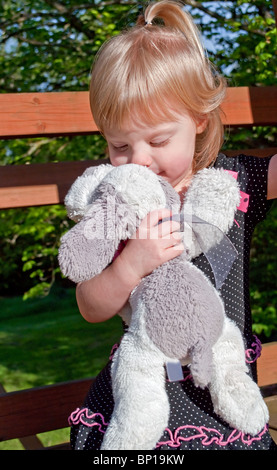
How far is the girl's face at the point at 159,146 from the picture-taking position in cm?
150

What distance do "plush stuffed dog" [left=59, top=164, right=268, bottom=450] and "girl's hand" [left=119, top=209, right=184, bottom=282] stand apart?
0.06ft

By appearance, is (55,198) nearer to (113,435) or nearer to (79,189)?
(79,189)

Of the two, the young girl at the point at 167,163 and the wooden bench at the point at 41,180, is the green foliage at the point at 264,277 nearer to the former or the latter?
the wooden bench at the point at 41,180

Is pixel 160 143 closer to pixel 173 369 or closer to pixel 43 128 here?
pixel 173 369

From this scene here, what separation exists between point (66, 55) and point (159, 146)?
11.8 ft

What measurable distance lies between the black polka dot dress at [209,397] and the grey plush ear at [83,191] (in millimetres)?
347

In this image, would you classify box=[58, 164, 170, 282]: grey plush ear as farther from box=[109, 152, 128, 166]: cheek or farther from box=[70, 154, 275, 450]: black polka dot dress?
box=[70, 154, 275, 450]: black polka dot dress

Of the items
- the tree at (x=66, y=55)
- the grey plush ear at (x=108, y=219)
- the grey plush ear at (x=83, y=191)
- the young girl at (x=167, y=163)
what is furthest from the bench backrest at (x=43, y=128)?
the tree at (x=66, y=55)

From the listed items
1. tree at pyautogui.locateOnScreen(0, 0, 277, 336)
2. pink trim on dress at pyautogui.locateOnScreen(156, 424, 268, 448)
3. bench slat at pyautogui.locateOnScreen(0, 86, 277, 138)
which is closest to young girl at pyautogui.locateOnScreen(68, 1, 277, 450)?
pink trim on dress at pyautogui.locateOnScreen(156, 424, 268, 448)

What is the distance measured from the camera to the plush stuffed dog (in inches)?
49.1

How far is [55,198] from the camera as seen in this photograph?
216 centimetres

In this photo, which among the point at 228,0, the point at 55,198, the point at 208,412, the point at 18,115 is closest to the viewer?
the point at 208,412
